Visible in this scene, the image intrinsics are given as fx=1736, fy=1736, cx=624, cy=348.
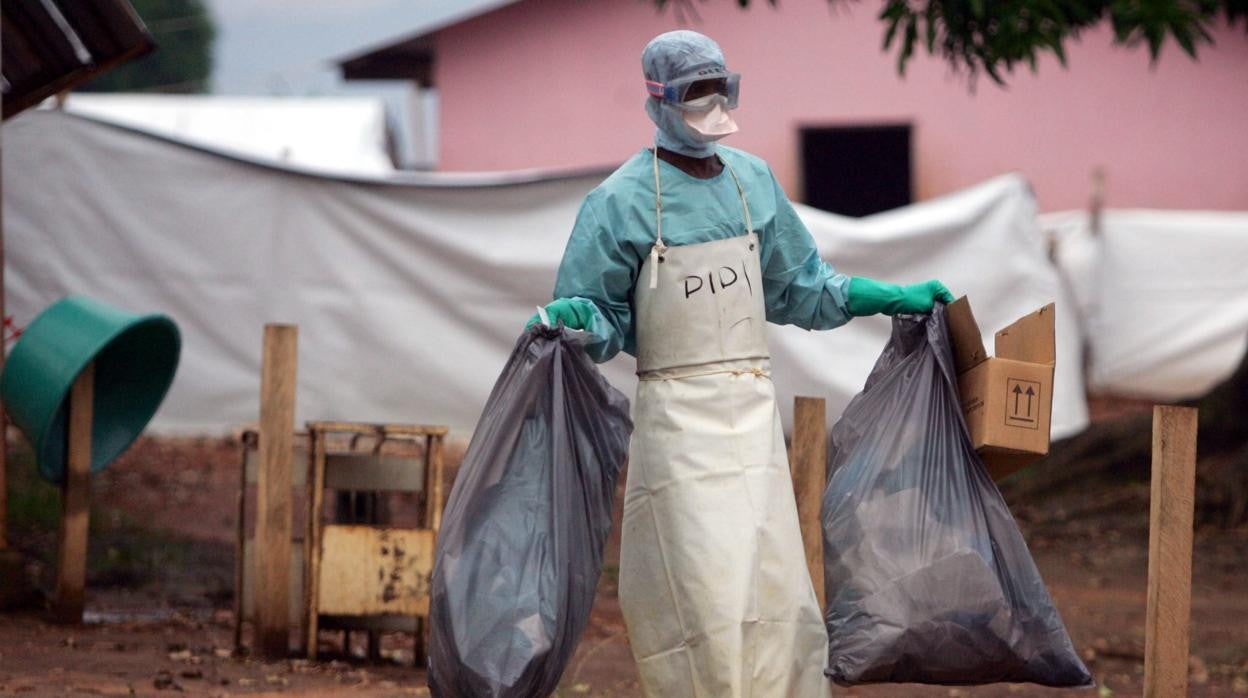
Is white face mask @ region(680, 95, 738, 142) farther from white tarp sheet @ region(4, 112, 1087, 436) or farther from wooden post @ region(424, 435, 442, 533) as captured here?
white tarp sheet @ region(4, 112, 1087, 436)

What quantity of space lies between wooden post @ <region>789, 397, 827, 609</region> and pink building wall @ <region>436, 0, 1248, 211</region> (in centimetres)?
1085

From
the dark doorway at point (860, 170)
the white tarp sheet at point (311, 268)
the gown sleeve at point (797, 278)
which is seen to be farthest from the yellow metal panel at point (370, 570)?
the dark doorway at point (860, 170)

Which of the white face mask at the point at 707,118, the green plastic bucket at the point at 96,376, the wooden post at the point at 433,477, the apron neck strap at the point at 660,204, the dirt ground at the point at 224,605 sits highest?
the white face mask at the point at 707,118

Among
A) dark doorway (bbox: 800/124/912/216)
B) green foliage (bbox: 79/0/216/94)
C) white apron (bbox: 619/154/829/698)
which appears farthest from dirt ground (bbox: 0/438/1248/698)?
green foliage (bbox: 79/0/216/94)

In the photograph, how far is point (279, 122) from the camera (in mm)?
14195

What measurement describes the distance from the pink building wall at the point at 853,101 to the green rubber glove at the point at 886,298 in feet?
37.3

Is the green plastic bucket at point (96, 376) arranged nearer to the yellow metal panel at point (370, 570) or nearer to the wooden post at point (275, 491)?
the wooden post at point (275, 491)

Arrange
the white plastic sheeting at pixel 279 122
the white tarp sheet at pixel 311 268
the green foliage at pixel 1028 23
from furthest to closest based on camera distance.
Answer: the white plastic sheeting at pixel 279 122 < the white tarp sheet at pixel 311 268 < the green foliage at pixel 1028 23

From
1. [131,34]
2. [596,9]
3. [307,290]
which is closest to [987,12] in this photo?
[131,34]

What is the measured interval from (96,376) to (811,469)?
341cm

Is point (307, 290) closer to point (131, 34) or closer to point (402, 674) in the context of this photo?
point (131, 34)

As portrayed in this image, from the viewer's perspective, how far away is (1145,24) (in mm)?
6453

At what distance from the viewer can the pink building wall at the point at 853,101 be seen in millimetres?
15398

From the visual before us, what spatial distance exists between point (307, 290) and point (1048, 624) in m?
6.94
